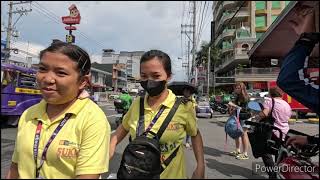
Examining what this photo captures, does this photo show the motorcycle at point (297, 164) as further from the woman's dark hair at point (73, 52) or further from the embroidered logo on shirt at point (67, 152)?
the woman's dark hair at point (73, 52)

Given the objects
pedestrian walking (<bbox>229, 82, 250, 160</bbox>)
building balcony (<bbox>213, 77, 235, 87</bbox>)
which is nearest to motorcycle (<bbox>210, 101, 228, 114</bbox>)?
pedestrian walking (<bbox>229, 82, 250, 160</bbox>)

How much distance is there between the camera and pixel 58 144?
193 cm

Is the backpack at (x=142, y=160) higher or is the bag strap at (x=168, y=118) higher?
the bag strap at (x=168, y=118)

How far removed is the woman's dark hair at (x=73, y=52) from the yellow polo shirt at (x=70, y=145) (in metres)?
0.18

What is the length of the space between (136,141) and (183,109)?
1.75ft

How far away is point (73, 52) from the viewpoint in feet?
6.73

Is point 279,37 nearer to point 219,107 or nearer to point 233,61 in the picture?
point 219,107

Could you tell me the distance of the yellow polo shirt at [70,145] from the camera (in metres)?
1.92

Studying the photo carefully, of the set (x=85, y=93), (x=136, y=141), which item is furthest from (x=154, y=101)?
(x=85, y=93)

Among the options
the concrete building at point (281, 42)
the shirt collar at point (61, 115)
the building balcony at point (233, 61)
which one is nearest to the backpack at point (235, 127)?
the concrete building at point (281, 42)

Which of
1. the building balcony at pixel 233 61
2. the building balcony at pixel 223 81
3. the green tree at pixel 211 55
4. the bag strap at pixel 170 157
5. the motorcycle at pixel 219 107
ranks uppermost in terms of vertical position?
the green tree at pixel 211 55

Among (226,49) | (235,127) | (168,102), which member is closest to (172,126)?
(168,102)

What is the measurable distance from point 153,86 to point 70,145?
3.15 feet

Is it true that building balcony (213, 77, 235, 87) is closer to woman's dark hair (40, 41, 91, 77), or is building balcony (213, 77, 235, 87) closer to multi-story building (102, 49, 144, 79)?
multi-story building (102, 49, 144, 79)
